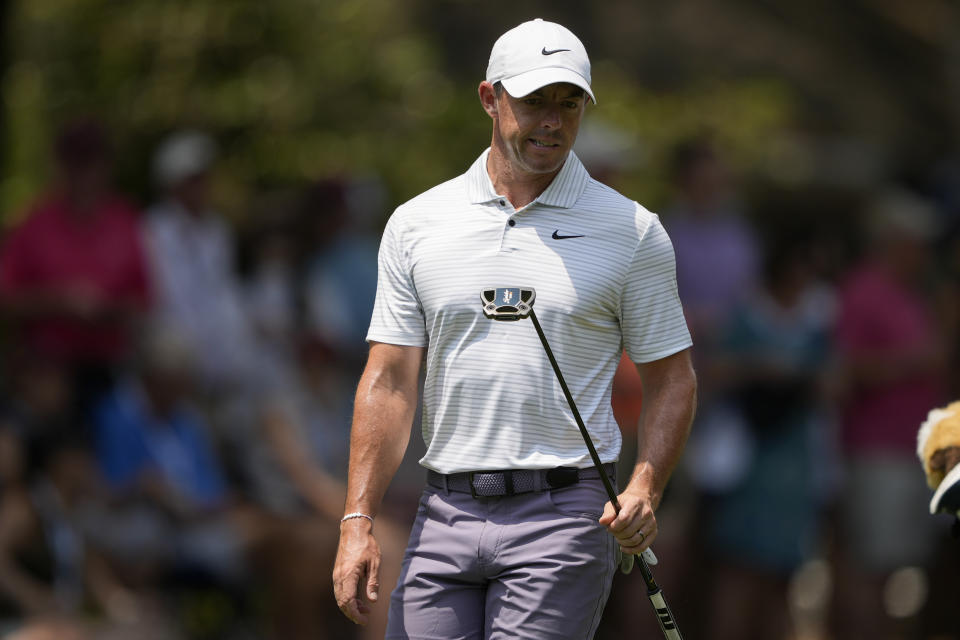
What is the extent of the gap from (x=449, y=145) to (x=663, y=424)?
1039 centimetres

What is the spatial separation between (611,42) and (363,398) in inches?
571

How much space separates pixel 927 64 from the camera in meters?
18.4

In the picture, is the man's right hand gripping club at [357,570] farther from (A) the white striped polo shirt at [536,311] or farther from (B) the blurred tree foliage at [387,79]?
(B) the blurred tree foliage at [387,79]

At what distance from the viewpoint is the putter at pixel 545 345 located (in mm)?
4039

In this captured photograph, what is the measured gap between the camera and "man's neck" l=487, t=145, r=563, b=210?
431 cm

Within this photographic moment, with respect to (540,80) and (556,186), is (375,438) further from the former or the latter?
(540,80)

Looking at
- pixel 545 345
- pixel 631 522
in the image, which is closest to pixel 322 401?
pixel 545 345

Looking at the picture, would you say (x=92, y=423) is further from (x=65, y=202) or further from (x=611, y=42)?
(x=611, y=42)

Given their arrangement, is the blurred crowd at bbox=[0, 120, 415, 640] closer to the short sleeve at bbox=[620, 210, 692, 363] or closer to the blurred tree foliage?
the blurred tree foliage

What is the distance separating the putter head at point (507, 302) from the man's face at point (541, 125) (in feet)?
1.19

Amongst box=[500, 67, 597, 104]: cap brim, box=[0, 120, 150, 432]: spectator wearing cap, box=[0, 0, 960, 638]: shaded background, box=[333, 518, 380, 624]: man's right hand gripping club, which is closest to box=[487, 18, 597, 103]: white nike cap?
box=[500, 67, 597, 104]: cap brim

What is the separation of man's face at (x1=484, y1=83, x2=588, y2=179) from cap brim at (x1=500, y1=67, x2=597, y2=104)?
0.12 feet

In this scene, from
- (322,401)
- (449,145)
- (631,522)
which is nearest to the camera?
(631,522)

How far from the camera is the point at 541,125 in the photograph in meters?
4.20
